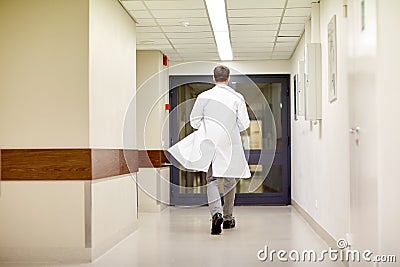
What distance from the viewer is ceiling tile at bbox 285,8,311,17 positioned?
6.80 meters

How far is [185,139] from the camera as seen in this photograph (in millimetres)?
6199

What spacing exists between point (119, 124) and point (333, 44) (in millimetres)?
2403

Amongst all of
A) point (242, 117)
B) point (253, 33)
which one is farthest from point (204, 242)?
point (253, 33)

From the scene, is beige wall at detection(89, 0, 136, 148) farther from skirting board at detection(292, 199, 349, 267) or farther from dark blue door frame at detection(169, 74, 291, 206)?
dark blue door frame at detection(169, 74, 291, 206)

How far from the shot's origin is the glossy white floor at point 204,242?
16.3 ft

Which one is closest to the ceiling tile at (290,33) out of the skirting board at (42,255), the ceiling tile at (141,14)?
the ceiling tile at (141,14)

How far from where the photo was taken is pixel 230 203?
6.69 metres

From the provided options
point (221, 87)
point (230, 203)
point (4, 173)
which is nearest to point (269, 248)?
point (230, 203)

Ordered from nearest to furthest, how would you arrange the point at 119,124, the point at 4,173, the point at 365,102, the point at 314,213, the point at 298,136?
1. the point at 365,102
2. the point at 4,173
3. the point at 119,124
4. the point at 314,213
5. the point at 298,136

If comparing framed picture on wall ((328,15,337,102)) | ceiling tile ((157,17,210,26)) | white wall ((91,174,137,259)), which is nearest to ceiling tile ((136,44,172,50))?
ceiling tile ((157,17,210,26))

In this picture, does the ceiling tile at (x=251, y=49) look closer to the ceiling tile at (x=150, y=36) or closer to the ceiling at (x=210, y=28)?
the ceiling at (x=210, y=28)

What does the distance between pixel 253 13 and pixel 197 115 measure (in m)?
1.44

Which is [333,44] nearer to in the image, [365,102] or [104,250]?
[365,102]

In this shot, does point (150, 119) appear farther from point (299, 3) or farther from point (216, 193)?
→ point (299, 3)
